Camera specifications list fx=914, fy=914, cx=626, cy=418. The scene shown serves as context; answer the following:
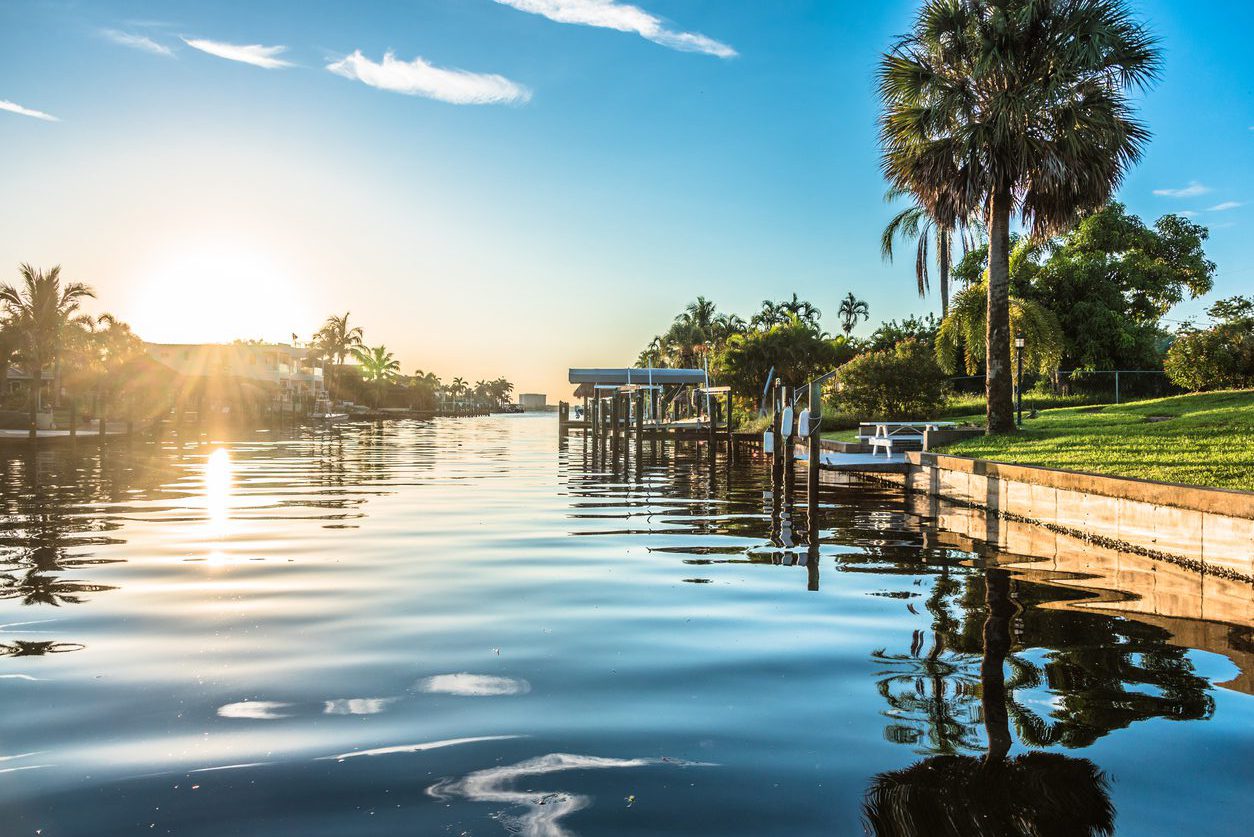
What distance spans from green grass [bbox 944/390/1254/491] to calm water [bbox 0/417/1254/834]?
10.7 ft

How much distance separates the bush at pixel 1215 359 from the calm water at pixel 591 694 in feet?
75.8

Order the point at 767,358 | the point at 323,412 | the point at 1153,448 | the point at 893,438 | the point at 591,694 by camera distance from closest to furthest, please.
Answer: the point at 591,694, the point at 1153,448, the point at 893,438, the point at 767,358, the point at 323,412

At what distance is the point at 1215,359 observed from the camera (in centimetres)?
2845

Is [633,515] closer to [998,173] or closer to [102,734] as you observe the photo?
[102,734]

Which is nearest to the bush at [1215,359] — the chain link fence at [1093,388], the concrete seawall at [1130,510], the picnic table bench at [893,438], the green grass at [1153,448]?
the chain link fence at [1093,388]

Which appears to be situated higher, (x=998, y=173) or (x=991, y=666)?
(x=998, y=173)

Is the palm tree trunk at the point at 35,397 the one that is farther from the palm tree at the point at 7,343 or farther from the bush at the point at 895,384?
the bush at the point at 895,384

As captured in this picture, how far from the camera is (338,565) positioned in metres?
9.09

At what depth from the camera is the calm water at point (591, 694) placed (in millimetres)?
3502

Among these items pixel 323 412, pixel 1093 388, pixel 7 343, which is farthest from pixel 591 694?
pixel 323 412

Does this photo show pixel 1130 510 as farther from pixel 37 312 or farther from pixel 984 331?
pixel 37 312

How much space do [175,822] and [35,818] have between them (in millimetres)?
518

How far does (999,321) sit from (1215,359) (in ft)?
41.6

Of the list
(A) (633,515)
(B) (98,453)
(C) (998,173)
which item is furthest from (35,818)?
(B) (98,453)
